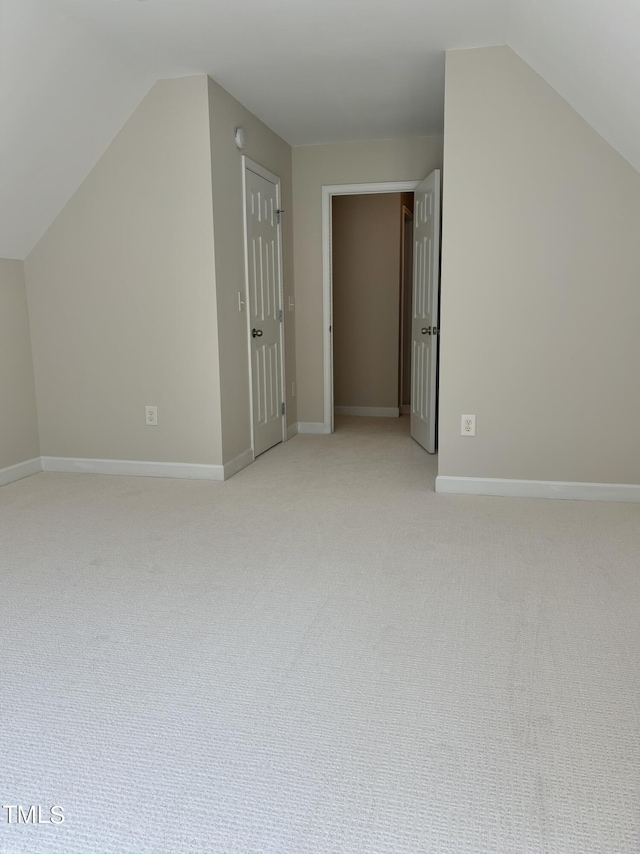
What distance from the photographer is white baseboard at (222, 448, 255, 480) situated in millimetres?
4258

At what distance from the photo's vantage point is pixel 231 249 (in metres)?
4.27

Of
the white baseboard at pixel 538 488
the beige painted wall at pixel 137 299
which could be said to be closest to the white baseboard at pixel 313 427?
the beige painted wall at pixel 137 299

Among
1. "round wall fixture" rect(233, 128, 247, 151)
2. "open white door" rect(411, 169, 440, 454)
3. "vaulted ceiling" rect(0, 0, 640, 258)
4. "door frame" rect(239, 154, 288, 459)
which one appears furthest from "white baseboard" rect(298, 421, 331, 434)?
"vaulted ceiling" rect(0, 0, 640, 258)

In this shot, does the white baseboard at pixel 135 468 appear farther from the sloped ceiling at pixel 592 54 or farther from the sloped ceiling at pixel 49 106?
the sloped ceiling at pixel 592 54

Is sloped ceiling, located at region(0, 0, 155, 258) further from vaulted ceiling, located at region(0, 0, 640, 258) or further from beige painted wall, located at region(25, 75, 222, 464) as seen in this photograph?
beige painted wall, located at region(25, 75, 222, 464)

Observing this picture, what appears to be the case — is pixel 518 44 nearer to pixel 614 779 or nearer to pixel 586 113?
pixel 586 113

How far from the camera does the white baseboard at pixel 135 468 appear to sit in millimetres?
4238

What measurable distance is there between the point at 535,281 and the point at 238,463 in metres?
2.22

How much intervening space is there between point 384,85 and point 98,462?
3085mm

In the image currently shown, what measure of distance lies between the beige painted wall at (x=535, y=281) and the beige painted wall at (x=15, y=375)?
9.10 ft

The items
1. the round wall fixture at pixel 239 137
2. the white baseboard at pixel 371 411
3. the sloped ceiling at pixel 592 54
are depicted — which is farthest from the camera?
the white baseboard at pixel 371 411

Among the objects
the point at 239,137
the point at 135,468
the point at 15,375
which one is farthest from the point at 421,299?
the point at 15,375

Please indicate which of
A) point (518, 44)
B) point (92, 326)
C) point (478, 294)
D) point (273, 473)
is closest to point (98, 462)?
point (92, 326)

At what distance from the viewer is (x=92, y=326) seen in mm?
4297
